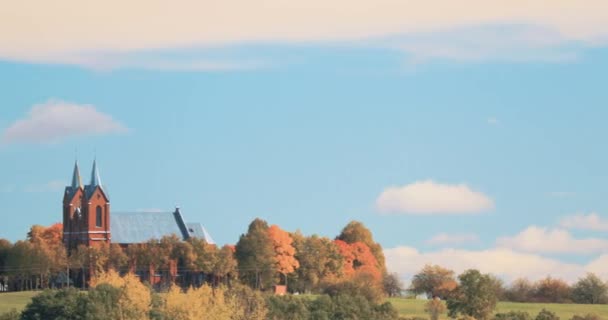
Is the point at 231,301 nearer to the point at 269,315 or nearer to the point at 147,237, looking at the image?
the point at 269,315

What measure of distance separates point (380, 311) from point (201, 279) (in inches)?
1748

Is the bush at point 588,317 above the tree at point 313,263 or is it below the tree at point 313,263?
below

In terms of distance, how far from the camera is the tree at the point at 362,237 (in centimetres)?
19225

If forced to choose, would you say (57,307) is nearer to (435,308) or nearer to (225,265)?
(435,308)

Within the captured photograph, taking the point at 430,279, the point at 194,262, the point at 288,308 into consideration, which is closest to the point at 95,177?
the point at 194,262

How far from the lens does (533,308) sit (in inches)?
5901

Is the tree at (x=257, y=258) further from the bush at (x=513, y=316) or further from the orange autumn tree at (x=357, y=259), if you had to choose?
the bush at (x=513, y=316)

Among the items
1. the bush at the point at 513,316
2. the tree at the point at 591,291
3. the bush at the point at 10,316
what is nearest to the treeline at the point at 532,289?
the tree at the point at 591,291

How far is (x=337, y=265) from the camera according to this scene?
17725cm

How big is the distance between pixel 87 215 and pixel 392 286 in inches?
1481

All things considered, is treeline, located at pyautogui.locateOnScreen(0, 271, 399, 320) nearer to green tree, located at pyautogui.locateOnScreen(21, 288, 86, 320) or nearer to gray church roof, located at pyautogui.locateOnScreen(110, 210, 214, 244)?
green tree, located at pyautogui.locateOnScreen(21, 288, 86, 320)

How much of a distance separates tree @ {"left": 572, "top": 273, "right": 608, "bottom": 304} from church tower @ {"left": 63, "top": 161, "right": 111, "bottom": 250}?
53606mm


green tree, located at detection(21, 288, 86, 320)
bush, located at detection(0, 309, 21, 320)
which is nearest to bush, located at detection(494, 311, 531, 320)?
green tree, located at detection(21, 288, 86, 320)

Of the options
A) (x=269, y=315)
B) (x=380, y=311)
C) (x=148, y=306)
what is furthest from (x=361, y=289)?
(x=148, y=306)
